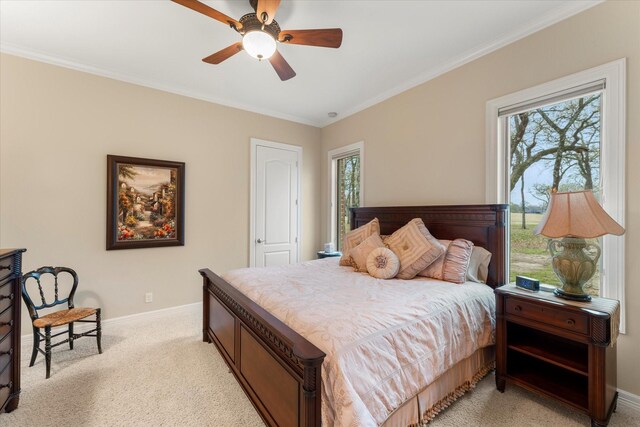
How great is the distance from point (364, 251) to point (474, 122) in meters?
1.67

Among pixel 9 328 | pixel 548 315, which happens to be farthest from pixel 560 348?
pixel 9 328

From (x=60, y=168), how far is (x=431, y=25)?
381 cm

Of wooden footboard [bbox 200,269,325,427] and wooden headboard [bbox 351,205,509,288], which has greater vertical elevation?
wooden headboard [bbox 351,205,509,288]

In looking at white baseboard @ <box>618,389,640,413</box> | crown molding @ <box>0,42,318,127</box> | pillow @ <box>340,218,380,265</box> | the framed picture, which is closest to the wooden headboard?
pillow @ <box>340,218,380,265</box>

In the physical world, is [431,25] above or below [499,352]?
above

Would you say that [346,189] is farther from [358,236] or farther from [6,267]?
[6,267]

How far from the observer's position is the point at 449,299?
192cm

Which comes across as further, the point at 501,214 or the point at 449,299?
the point at 501,214

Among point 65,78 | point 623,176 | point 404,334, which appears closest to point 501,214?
point 623,176

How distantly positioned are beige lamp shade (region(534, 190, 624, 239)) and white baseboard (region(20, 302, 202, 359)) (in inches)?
150

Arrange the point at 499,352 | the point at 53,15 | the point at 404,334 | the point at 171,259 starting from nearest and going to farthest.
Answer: the point at 404,334 → the point at 499,352 → the point at 53,15 → the point at 171,259

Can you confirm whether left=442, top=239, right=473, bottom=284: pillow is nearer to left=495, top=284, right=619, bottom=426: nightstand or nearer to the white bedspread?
the white bedspread

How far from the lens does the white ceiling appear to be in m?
2.13

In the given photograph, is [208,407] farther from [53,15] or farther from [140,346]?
[53,15]
